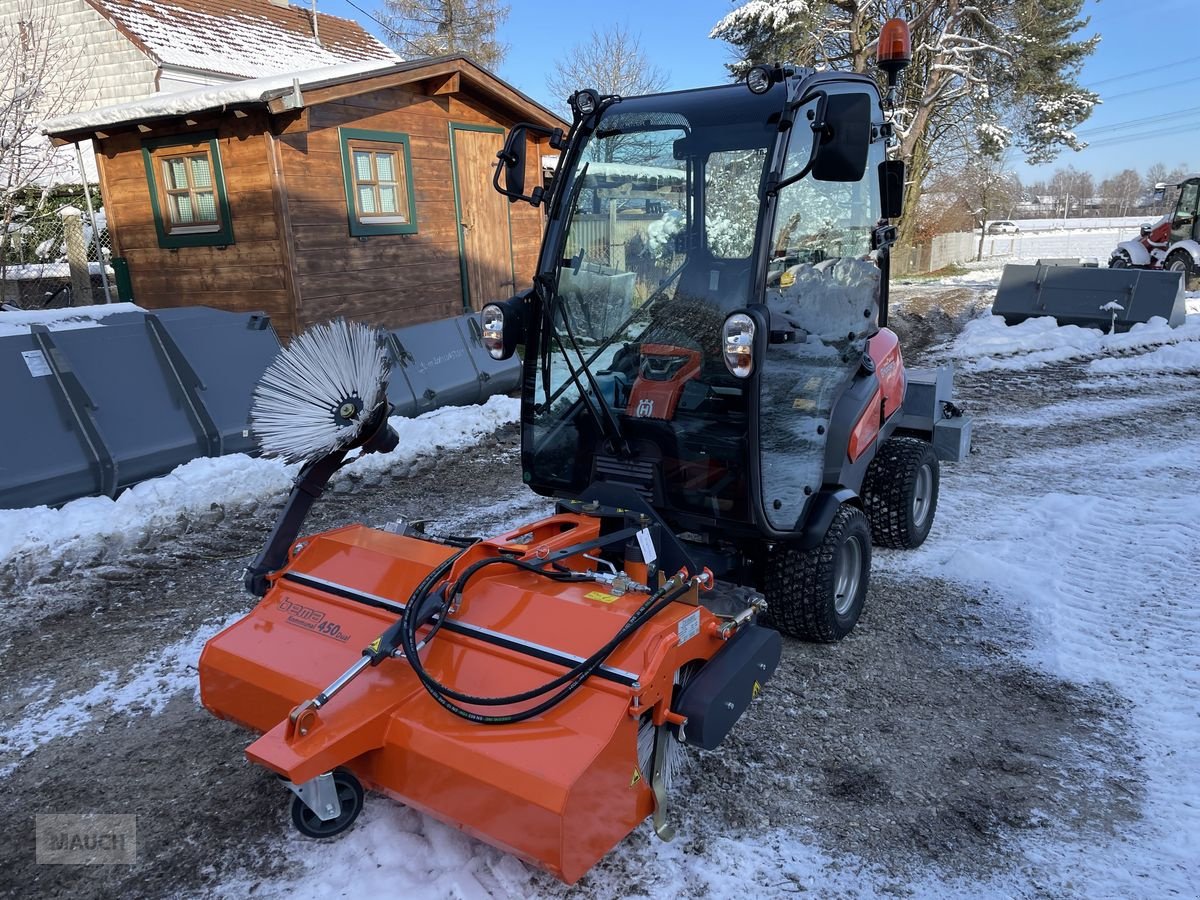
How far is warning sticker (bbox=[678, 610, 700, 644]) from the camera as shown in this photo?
250 centimetres

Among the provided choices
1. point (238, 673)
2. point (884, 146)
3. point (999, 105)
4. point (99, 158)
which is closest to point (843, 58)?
point (999, 105)

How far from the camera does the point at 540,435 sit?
3840 mm

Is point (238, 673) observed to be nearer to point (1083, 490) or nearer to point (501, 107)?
point (1083, 490)

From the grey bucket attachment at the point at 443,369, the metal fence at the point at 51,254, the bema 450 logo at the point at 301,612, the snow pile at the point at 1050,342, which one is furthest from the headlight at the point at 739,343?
the metal fence at the point at 51,254

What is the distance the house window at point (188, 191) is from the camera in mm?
8898

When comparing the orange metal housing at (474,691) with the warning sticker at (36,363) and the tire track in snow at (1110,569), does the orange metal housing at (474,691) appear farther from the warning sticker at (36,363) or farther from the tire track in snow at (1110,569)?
the warning sticker at (36,363)

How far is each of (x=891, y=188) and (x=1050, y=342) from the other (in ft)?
27.8

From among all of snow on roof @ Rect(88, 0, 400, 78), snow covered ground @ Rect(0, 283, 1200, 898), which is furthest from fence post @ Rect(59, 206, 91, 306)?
snow on roof @ Rect(88, 0, 400, 78)

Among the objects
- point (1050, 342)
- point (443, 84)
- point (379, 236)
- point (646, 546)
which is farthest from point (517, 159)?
point (1050, 342)

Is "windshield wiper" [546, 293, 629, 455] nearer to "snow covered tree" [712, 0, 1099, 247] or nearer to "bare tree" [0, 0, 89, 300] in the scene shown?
"bare tree" [0, 0, 89, 300]

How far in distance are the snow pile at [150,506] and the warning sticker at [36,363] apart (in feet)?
3.28

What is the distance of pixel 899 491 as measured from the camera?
4785 millimetres

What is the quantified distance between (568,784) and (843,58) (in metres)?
22.6

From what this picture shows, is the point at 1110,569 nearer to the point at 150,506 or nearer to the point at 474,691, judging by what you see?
the point at 474,691
